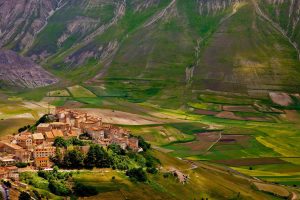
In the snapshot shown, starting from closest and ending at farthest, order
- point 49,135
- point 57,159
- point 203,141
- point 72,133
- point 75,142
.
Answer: point 57,159 → point 75,142 → point 49,135 → point 72,133 → point 203,141

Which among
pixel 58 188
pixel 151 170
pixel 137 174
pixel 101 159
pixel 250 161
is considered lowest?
pixel 250 161

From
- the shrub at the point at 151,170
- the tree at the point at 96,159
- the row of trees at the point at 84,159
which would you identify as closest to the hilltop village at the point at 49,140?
the row of trees at the point at 84,159

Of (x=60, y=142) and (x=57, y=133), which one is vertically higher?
(x=57, y=133)

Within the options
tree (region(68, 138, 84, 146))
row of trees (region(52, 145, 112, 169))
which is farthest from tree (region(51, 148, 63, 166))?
tree (region(68, 138, 84, 146))

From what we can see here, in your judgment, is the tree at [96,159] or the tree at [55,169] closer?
the tree at [55,169]

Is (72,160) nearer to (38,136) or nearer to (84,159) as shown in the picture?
(84,159)

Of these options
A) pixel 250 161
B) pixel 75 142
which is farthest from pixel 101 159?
pixel 250 161

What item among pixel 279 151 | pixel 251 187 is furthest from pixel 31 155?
pixel 279 151

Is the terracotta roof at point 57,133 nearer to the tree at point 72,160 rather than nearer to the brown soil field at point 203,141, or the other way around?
the tree at point 72,160
